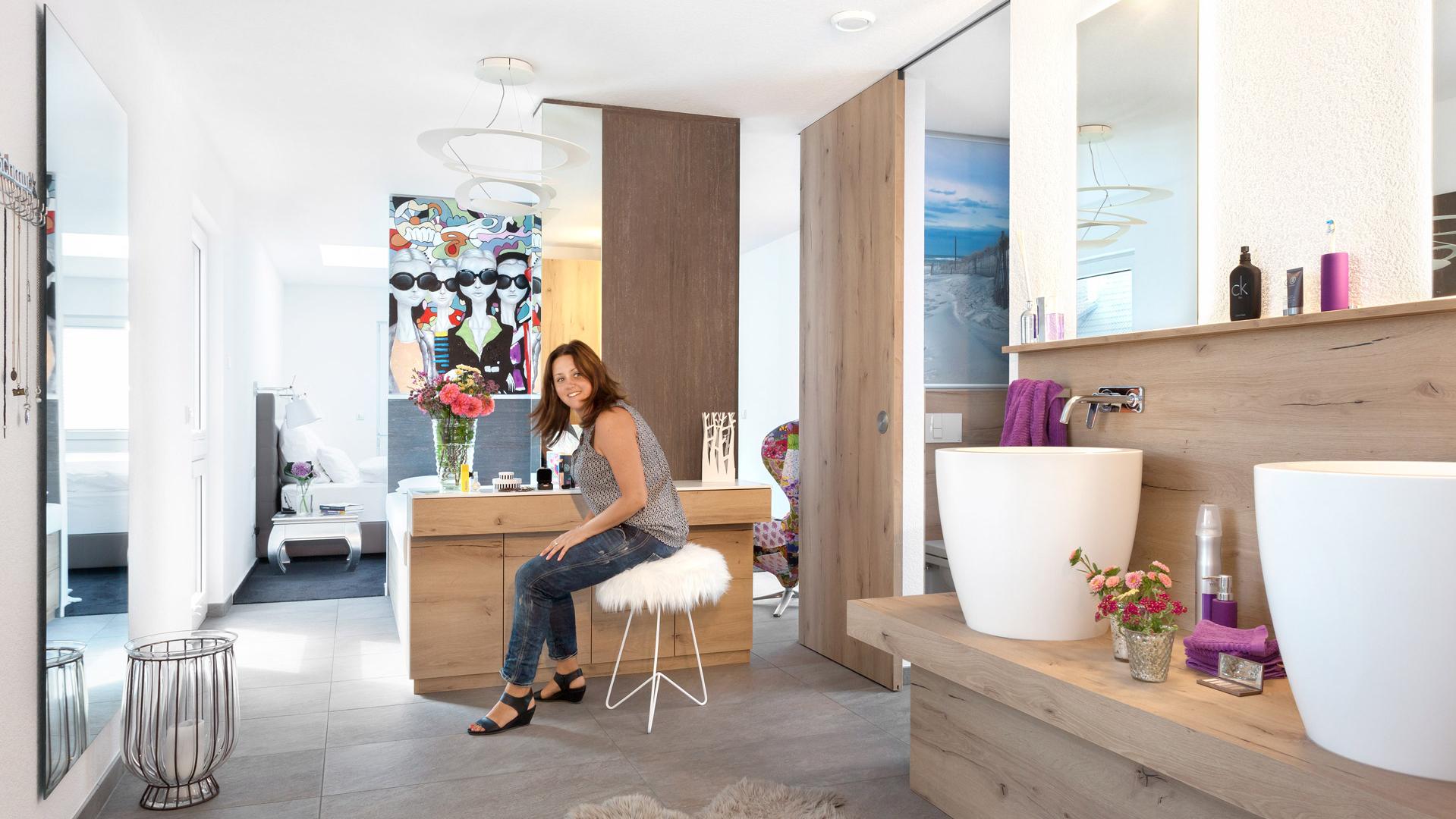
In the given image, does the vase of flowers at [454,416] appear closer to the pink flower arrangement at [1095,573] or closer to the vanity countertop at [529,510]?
the vanity countertop at [529,510]

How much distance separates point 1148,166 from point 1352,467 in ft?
3.20

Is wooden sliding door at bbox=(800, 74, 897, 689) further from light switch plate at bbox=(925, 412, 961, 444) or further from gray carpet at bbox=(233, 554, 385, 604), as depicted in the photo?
gray carpet at bbox=(233, 554, 385, 604)

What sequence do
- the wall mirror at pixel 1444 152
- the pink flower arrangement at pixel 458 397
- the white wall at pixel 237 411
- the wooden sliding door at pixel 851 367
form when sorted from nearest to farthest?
the wall mirror at pixel 1444 152 < the wooden sliding door at pixel 851 367 < the pink flower arrangement at pixel 458 397 < the white wall at pixel 237 411

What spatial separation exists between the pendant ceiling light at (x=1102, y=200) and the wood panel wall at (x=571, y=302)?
2146 millimetres

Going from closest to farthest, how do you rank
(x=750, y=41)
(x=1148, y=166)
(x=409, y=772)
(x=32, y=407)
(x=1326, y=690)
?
(x=1326, y=690) → (x=32, y=407) → (x=1148, y=166) → (x=409, y=772) → (x=750, y=41)

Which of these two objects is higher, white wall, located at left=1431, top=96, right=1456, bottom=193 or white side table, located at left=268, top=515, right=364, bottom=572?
white wall, located at left=1431, top=96, right=1456, bottom=193

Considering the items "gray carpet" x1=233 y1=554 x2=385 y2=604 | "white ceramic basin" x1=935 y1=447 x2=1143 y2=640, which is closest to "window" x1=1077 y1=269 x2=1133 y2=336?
"white ceramic basin" x1=935 y1=447 x2=1143 y2=640

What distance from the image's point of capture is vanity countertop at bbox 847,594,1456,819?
134 centimetres

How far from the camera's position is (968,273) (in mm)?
4434

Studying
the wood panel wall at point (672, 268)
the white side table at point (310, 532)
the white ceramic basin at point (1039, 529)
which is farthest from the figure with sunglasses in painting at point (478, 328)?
Result: the white ceramic basin at point (1039, 529)

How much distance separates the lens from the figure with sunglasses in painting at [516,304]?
18.1 ft

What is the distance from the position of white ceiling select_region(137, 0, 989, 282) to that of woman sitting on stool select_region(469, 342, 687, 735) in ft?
3.67

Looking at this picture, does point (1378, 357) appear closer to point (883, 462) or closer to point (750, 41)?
point (883, 462)

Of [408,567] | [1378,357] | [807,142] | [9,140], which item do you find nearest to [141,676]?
[408,567]
